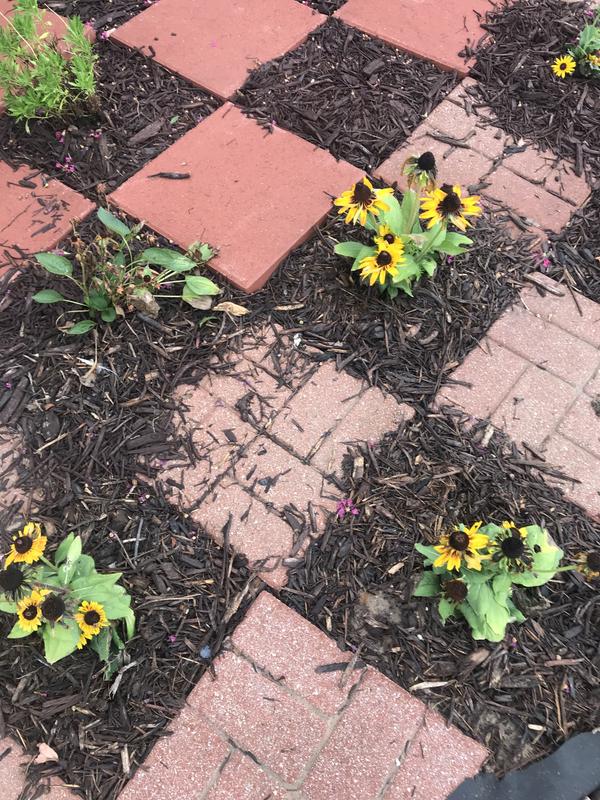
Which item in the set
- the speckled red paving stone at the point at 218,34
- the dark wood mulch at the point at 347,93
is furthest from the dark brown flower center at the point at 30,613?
the speckled red paving stone at the point at 218,34

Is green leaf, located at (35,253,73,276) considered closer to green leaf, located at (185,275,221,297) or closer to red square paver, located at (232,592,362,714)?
green leaf, located at (185,275,221,297)

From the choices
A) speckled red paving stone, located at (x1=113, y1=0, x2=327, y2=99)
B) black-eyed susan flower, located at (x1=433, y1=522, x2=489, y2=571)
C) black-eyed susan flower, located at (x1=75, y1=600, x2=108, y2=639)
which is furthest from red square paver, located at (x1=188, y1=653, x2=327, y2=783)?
speckled red paving stone, located at (x1=113, y1=0, x2=327, y2=99)

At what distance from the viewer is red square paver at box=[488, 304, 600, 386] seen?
8.30 feet

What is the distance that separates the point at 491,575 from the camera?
6.38ft

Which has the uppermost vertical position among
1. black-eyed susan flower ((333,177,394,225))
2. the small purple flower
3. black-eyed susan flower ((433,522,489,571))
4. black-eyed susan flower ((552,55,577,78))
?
black-eyed susan flower ((552,55,577,78))

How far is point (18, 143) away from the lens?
2.97 m

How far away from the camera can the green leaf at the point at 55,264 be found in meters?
2.41

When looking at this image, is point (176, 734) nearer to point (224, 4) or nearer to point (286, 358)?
point (286, 358)

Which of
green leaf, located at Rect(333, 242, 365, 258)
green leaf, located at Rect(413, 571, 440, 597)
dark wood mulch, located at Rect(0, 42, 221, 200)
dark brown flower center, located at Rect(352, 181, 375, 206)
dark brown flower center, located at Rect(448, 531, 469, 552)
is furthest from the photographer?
dark wood mulch, located at Rect(0, 42, 221, 200)

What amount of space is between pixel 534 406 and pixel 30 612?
1889 millimetres

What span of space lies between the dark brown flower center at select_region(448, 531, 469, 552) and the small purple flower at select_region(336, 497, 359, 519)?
399mm

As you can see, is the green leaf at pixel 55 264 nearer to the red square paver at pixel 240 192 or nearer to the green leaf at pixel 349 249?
the red square paver at pixel 240 192

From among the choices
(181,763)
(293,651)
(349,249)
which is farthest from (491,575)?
(349,249)

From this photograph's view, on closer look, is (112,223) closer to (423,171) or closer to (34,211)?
(34,211)
